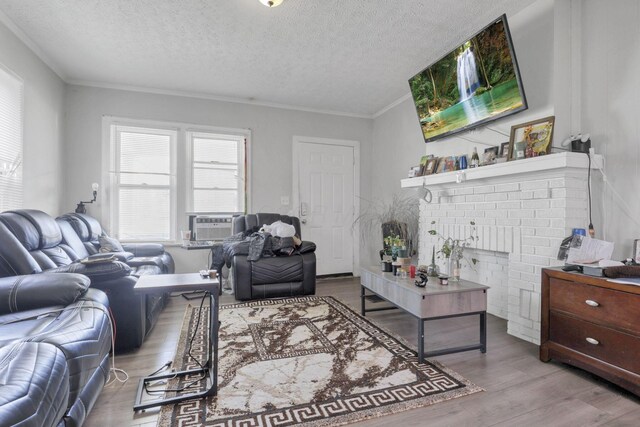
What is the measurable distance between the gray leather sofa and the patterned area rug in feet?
1.36

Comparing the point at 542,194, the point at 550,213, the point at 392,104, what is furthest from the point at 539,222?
the point at 392,104

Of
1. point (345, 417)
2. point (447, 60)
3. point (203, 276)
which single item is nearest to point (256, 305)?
point (203, 276)

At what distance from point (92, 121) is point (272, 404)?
4.17m

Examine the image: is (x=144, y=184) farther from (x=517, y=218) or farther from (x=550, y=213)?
(x=550, y=213)

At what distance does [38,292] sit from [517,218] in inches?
128

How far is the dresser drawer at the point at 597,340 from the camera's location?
1.71 metres

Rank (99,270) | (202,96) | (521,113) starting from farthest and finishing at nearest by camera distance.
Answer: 1. (202,96)
2. (521,113)
3. (99,270)

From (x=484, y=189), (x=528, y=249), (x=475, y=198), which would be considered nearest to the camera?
(x=528, y=249)

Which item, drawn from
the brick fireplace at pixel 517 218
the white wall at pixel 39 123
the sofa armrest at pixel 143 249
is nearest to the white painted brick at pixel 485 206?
the brick fireplace at pixel 517 218

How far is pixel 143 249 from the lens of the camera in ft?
12.7

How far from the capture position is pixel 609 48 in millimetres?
2332

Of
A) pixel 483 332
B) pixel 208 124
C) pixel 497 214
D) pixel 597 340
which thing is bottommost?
pixel 483 332

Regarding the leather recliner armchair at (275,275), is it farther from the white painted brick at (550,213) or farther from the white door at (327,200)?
the white painted brick at (550,213)

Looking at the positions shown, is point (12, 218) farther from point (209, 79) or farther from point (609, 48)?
point (609, 48)
